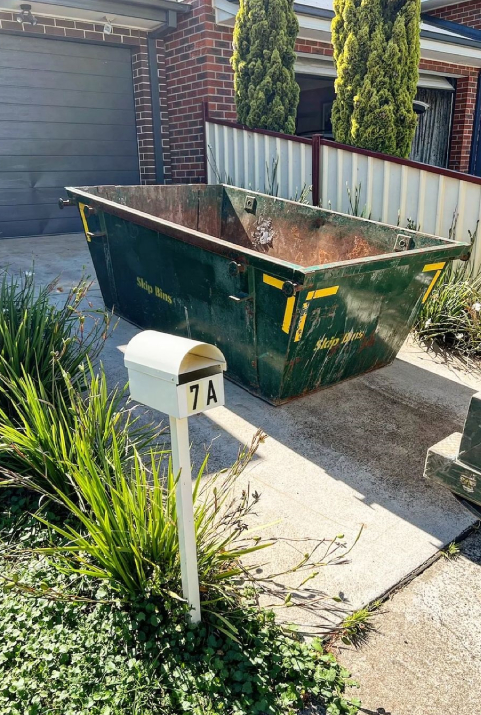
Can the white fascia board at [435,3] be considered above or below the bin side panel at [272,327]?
above

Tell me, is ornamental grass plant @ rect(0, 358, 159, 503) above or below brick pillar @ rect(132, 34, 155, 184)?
below

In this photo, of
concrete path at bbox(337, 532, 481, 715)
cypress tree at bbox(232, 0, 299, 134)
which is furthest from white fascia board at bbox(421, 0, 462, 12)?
concrete path at bbox(337, 532, 481, 715)

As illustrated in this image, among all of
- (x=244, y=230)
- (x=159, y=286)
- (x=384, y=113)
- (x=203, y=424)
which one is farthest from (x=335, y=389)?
(x=384, y=113)

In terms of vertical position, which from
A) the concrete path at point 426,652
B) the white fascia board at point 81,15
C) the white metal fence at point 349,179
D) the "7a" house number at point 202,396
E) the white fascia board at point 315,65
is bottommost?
the concrete path at point 426,652

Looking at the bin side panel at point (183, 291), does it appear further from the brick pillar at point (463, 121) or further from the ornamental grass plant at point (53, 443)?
the brick pillar at point (463, 121)

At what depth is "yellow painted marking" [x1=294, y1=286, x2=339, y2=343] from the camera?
3645 mm

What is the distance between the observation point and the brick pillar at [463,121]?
505 inches

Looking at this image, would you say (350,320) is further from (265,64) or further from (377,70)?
(265,64)

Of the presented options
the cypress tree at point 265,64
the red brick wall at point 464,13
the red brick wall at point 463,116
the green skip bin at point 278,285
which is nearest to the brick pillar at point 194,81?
the cypress tree at point 265,64

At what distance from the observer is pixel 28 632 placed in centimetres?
231

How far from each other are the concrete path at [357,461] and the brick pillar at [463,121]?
31.5ft

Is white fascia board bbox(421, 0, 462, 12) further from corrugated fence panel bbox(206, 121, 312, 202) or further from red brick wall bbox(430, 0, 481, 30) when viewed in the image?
corrugated fence panel bbox(206, 121, 312, 202)

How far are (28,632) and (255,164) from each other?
681cm

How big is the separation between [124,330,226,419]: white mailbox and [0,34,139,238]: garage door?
24.7 ft
